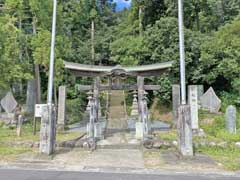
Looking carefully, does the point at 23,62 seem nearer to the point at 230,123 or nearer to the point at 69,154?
the point at 69,154

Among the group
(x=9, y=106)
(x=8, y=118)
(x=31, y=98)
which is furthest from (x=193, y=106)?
(x=31, y=98)

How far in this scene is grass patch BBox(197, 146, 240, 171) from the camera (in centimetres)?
858

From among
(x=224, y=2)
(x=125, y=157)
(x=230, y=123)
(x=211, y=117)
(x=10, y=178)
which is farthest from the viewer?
(x=224, y=2)

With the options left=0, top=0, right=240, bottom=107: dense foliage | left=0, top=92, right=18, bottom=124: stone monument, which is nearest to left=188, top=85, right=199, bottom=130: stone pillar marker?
left=0, top=0, right=240, bottom=107: dense foliage

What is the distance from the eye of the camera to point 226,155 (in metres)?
9.98

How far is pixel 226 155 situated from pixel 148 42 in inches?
563

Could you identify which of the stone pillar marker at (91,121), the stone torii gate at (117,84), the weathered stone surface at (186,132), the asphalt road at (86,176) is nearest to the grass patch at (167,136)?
the stone torii gate at (117,84)

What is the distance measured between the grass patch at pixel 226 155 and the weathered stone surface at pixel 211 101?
8497 millimetres

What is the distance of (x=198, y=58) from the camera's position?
70.2ft

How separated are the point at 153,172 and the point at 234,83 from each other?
13506 millimetres

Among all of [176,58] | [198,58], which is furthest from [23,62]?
[198,58]

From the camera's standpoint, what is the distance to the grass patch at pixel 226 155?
8.58 m

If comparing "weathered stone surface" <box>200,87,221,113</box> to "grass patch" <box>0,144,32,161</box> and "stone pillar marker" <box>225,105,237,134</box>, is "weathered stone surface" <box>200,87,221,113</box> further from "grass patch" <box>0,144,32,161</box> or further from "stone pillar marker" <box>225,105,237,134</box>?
"grass patch" <box>0,144,32,161</box>

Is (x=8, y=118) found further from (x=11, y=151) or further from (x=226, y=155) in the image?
(x=226, y=155)
